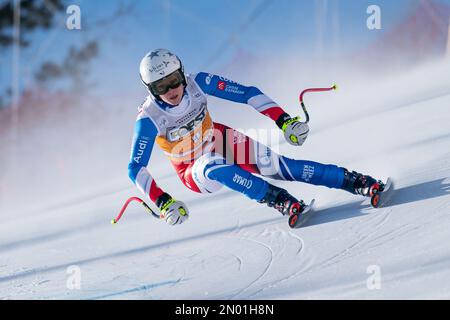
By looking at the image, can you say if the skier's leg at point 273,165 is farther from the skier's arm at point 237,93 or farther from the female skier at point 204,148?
the skier's arm at point 237,93

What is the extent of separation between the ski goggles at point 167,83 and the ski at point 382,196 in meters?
1.14

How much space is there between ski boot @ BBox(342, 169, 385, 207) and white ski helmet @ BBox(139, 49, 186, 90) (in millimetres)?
1029

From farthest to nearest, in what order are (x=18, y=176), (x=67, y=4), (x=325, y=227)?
(x=18, y=176), (x=67, y=4), (x=325, y=227)

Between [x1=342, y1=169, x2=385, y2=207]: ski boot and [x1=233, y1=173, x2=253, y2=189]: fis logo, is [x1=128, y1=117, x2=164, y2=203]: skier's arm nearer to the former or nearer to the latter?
[x1=233, y1=173, x2=253, y2=189]: fis logo

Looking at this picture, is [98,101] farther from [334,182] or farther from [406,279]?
[406,279]

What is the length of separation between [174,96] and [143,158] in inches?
13.9

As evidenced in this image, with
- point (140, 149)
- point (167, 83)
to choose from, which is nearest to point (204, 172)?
point (140, 149)

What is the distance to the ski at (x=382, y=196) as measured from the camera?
3.82 metres

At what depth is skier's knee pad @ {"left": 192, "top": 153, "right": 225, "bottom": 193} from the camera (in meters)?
3.87

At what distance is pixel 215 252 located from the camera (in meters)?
4.04

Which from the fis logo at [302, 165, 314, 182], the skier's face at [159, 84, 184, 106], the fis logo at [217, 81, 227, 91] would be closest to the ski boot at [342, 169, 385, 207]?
the fis logo at [302, 165, 314, 182]

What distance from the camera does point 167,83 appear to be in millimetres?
3834
